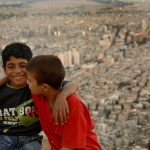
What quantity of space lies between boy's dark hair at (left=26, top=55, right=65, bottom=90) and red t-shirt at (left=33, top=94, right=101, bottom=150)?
0.24 ft

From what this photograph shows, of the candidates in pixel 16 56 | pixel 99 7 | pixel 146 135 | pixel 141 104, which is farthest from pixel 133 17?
pixel 16 56

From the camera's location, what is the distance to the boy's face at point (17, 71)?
1.53 m

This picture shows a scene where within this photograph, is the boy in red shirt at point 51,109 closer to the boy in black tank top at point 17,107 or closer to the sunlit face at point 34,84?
the sunlit face at point 34,84

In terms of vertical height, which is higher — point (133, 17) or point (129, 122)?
point (133, 17)

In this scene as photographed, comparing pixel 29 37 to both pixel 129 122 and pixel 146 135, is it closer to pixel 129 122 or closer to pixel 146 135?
pixel 129 122

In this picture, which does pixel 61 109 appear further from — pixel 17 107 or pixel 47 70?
pixel 17 107

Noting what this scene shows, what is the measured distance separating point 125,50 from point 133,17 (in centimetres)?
95

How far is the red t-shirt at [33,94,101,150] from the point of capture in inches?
50.3

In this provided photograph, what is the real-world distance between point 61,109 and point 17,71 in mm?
315

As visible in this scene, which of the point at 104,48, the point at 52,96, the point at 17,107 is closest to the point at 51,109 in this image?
the point at 52,96

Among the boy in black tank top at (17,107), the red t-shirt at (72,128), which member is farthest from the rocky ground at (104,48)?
the red t-shirt at (72,128)

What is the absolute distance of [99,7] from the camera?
10.8m

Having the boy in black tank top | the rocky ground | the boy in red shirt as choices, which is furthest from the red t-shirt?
the rocky ground

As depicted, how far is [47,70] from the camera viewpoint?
1274 millimetres
